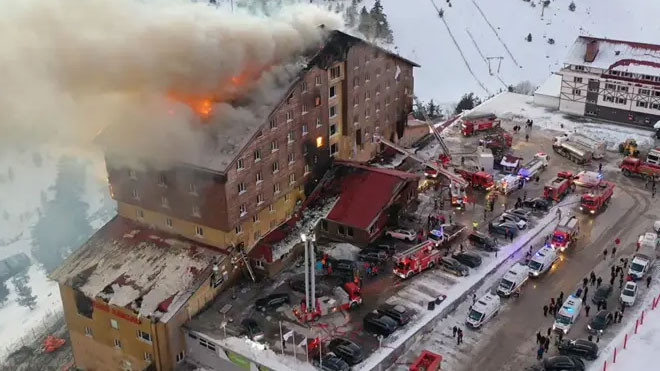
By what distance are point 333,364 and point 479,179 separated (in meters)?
25.1

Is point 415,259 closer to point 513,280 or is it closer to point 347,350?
point 513,280

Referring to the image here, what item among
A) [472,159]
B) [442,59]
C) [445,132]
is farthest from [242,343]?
[442,59]

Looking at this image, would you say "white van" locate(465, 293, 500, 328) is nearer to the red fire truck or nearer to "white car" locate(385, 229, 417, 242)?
"white car" locate(385, 229, 417, 242)

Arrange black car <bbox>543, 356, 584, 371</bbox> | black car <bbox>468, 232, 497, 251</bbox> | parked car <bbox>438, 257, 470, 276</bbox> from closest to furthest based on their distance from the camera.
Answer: black car <bbox>543, 356, 584, 371</bbox>, parked car <bbox>438, 257, 470, 276</bbox>, black car <bbox>468, 232, 497, 251</bbox>

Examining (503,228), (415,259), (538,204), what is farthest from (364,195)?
(538,204)

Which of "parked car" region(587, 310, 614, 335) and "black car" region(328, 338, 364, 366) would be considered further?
"parked car" region(587, 310, 614, 335)

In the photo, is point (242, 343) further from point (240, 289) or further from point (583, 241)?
point (583, 241)

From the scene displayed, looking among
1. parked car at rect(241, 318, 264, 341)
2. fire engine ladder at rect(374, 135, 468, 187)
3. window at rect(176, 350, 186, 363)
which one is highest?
fire engine ladder at rect(374, 135, 468, 187)

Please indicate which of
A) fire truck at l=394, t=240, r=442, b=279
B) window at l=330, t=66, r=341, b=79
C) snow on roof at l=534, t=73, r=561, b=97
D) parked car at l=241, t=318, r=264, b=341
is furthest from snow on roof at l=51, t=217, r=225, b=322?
snow on roof at l=534, t=73, r=561, b=97

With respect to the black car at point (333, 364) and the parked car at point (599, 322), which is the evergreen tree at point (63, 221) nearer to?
the black car at point (333, 364)

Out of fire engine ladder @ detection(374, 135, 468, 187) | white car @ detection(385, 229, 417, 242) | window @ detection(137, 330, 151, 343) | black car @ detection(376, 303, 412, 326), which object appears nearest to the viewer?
black car @ detection(376, 303, 412, 326)

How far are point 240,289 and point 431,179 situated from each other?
20.7 metres

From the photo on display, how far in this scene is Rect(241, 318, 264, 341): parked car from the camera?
40.7 metres

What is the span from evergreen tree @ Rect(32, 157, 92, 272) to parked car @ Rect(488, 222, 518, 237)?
55.9m
